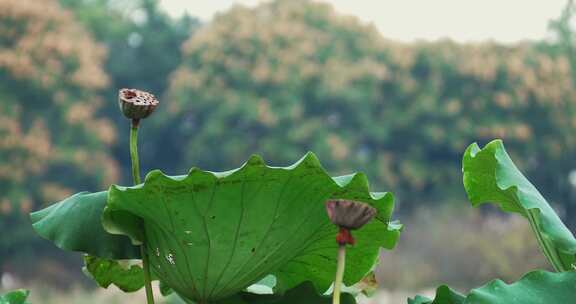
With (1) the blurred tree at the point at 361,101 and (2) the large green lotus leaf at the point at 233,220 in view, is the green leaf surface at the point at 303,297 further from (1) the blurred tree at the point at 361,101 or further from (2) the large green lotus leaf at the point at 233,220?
(1) the blurred tree at the point at 361,101

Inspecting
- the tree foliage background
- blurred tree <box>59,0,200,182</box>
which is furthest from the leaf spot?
blurred tree <box>59,0,200,182</box>

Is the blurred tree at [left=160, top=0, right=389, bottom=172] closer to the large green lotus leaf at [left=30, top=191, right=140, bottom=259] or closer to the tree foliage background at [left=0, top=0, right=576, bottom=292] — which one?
the tree foliage background at [left=0, top=0, right=576, bottom=292]

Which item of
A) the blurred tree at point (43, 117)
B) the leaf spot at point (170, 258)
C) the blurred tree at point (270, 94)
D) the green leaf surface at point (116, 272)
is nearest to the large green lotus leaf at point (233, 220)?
the leaf spot at point (170, 258)

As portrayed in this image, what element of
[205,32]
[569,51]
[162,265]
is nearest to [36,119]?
[205,32]

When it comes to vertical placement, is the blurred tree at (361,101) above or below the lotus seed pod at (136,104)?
above

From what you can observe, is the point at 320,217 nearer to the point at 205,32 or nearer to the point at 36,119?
the point at 36,119

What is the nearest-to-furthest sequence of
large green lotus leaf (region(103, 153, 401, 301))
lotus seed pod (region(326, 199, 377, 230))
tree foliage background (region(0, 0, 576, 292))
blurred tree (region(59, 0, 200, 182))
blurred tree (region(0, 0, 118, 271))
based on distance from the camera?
1. lotus seed pod (region(326, 199, 377, 230))
2. large green lotus leaf (region(103, 153, 401, 301))
3. blurred tree (region(0, 0, 118, 271))
4. tree foliage background (region(0, 0, 576, 292))
5. blurred tree (region(59, 0, 200, 182))

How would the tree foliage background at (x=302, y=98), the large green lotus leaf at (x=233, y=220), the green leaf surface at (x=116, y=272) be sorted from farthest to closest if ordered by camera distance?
the tree foliage background at (x=302, y=98) → the green leaf surface at (x=116, y=272) → the large green lotus leaf at (x=233, y=220)

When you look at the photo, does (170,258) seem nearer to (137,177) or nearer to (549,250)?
(137,177)
